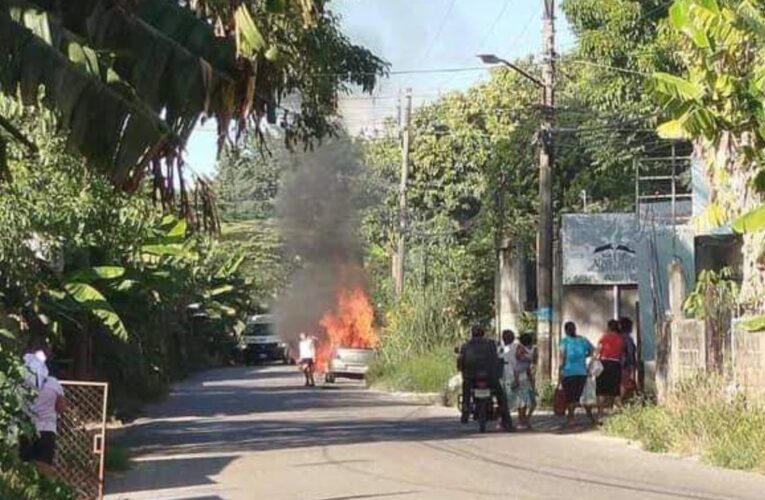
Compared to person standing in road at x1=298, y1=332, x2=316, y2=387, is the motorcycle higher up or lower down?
lower down

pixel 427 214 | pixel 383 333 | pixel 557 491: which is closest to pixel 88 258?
pixel 557 491

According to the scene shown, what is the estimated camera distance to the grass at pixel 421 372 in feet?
117

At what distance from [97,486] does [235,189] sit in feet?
189

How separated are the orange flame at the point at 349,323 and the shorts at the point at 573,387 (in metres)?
25.3

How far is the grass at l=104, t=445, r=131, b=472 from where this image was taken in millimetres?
19219

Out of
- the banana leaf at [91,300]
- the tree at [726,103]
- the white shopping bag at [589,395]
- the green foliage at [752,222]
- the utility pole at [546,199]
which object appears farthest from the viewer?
the utility pole at [546,199]

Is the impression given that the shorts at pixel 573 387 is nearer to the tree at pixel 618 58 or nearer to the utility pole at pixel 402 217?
the tree at pixel 618 58

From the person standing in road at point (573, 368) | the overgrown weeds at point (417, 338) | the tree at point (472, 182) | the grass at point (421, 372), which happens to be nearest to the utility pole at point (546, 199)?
the person standing in road at point (573, 368)

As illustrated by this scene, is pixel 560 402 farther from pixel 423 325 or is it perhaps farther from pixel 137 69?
pixel 423 325

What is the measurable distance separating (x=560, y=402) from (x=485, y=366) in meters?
1.71

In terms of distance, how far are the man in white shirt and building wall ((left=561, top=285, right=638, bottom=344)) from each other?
2178 cm

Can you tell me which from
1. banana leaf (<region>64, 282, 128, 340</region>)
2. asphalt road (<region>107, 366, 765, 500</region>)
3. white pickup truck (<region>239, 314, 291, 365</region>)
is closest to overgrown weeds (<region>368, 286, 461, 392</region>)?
asphalt road (<region>107, 366, 765, 500</region>)

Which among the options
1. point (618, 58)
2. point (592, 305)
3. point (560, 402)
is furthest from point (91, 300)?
point (618, 58)

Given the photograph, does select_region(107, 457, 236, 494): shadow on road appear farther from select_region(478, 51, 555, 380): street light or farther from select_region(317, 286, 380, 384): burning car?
select_region(317, 286, 380, 384): burning car
